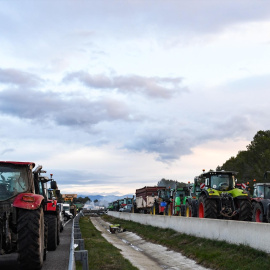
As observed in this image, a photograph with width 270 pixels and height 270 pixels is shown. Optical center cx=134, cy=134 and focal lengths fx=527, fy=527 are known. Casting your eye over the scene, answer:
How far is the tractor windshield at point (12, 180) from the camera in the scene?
12.1 metres

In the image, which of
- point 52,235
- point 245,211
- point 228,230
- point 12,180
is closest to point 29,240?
point 12,180

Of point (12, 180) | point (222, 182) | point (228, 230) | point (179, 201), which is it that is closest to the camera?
point (12, 180)

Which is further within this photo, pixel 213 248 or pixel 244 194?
pixel 244 194

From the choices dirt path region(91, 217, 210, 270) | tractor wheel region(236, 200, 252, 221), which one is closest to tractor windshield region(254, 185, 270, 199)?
tractor wheel region(236, 200, 252, 221)

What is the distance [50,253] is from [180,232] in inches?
447

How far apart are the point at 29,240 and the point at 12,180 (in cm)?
173

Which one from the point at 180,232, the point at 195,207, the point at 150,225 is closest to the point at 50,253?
the point at 180,232

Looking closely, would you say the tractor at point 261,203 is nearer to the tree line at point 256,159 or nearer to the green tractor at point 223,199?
the green tractor at point 223,199

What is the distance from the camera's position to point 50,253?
56.9 ft

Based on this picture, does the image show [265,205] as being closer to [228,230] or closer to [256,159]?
[228,230]

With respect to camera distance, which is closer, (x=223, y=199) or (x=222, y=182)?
Result: (x=223, y=199)

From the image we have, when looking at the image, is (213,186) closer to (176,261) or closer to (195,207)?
(195,207)

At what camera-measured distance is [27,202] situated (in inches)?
454

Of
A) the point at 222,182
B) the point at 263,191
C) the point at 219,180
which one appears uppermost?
the point at 219,180
